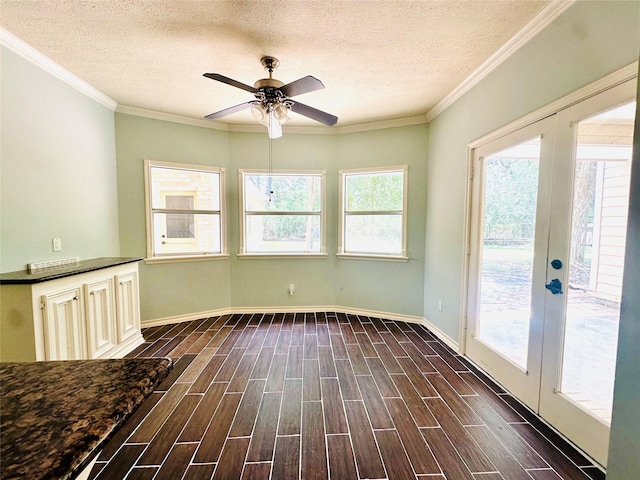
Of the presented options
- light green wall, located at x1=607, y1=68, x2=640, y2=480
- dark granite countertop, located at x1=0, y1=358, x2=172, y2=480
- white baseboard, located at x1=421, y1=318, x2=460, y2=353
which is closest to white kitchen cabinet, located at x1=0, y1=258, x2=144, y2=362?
dark granite countertop, located at x1=0, y1=358, x2=172, y2=480

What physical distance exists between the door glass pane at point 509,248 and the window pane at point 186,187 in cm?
330

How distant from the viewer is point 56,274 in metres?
2.06

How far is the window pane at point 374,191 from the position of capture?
12.3ft

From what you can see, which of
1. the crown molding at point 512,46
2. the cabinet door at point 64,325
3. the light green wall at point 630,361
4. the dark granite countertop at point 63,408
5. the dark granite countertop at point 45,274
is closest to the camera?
the dark granite countertop at point 63,408

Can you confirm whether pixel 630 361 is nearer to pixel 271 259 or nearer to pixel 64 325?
pixel 64 325

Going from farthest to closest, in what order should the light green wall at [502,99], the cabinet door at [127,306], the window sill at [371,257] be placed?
1. the window sill at [371,257]
2. the cabinet door at [127,306]
3. the light green wall at [502,99]

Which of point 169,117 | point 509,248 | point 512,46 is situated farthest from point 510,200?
point 169,117

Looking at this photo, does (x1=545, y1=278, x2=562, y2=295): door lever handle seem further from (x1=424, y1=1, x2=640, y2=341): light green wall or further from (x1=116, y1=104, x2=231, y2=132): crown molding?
(x1=116, y1=104, x2=231, y2=132): crown molding

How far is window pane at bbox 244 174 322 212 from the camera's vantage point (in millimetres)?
3994

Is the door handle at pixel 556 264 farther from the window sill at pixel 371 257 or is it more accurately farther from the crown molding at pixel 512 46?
the window sill at pixel 371 257

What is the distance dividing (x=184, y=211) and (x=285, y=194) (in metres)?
1.38

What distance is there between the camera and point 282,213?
158 inches

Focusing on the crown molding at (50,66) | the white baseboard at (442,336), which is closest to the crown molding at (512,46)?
the white baseboard at (442,336)

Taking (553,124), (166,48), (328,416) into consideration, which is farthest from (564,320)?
(166,48)
